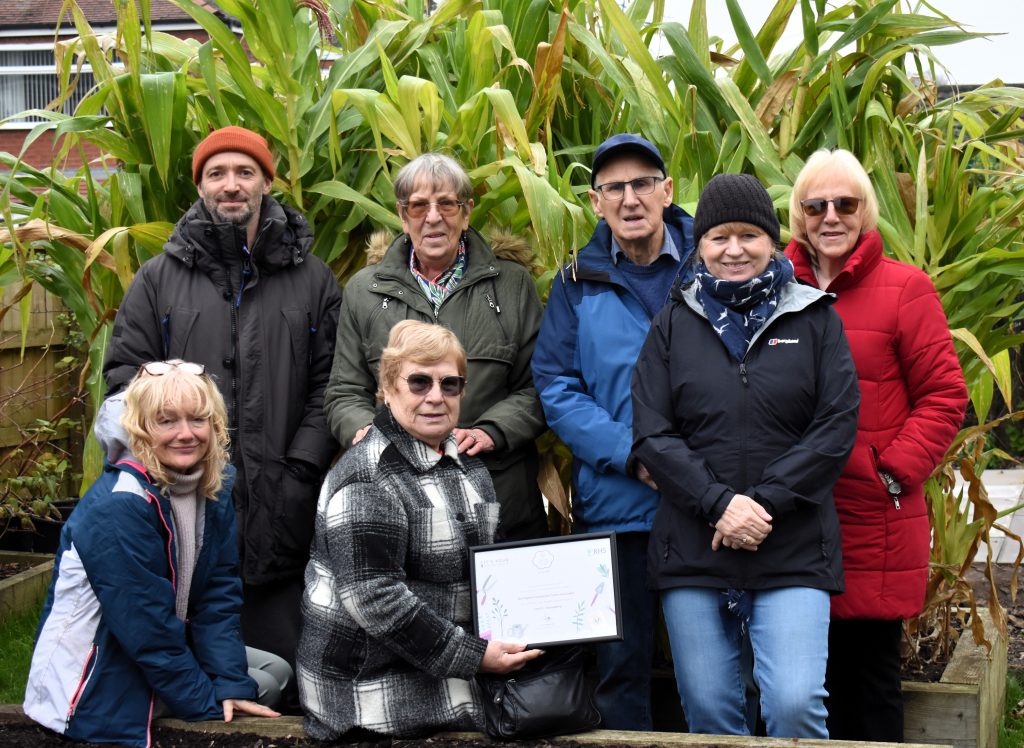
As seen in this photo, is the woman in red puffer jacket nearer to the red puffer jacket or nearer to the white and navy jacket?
the red puffer jacket

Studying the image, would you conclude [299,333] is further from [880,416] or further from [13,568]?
[13,568]

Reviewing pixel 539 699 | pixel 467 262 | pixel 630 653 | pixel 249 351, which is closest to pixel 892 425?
pixel 630 653

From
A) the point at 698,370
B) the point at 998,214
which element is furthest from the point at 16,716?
the point at 998,214

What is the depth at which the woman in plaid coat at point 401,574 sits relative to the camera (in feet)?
8.20

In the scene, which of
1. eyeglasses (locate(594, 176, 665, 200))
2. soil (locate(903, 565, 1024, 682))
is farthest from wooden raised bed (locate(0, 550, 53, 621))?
soil (locate(903, 565, 1024, 682))

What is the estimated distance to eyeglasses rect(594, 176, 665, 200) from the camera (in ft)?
9.49

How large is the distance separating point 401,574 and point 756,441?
836 mm

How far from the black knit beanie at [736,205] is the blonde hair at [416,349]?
0.64 m

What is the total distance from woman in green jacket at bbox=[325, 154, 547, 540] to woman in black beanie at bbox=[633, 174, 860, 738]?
1.39ft

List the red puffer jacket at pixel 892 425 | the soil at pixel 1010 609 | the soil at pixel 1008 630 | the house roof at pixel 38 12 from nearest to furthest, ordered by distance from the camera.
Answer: the red puffer jacket at pixel 892 425 → the soil at pixel 1008 630 → the soil at pixel 1010 609 → the house roof at pixel 38 12

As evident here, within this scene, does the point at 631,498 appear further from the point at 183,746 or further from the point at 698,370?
the point at 183,746

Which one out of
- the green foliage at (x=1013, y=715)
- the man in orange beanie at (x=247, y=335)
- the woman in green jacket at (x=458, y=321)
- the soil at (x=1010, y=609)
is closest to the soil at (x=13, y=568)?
the man in orange beanie at (x=247, y=335)

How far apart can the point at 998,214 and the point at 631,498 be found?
1.61 meters

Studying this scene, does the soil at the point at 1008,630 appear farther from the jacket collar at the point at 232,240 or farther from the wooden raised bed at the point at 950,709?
the jacket collar at the point at 232,240
